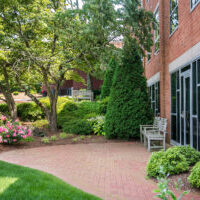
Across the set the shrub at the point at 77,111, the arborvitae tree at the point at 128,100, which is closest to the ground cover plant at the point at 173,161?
the arborvitae tree at the point at 128,100

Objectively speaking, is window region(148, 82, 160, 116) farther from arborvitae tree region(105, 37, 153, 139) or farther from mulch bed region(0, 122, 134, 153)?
mulch bed region(0, 122, 134, 153)

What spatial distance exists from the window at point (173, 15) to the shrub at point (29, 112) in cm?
1101

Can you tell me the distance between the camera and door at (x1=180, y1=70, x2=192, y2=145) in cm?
783

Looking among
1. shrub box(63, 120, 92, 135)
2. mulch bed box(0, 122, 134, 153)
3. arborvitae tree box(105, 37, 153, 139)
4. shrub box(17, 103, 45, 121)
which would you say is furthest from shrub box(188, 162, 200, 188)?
shrub box(17, 103, 45, 121)

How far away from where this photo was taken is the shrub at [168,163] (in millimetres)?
5416

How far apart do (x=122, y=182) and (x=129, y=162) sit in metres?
1.88

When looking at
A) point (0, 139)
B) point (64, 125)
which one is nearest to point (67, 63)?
point (64, 125)

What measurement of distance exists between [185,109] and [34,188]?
5540 mm

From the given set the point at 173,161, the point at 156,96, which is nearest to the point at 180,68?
the point at 173,161

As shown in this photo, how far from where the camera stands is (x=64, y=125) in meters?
14.0

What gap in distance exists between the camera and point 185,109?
815 centimetres

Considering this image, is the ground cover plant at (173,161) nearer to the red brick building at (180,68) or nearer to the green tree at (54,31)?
the red brick building at (180,68)

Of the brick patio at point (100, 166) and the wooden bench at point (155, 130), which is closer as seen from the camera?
the brick patio at point (100, 166)

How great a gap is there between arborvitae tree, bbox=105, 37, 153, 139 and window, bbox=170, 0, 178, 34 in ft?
5.58
